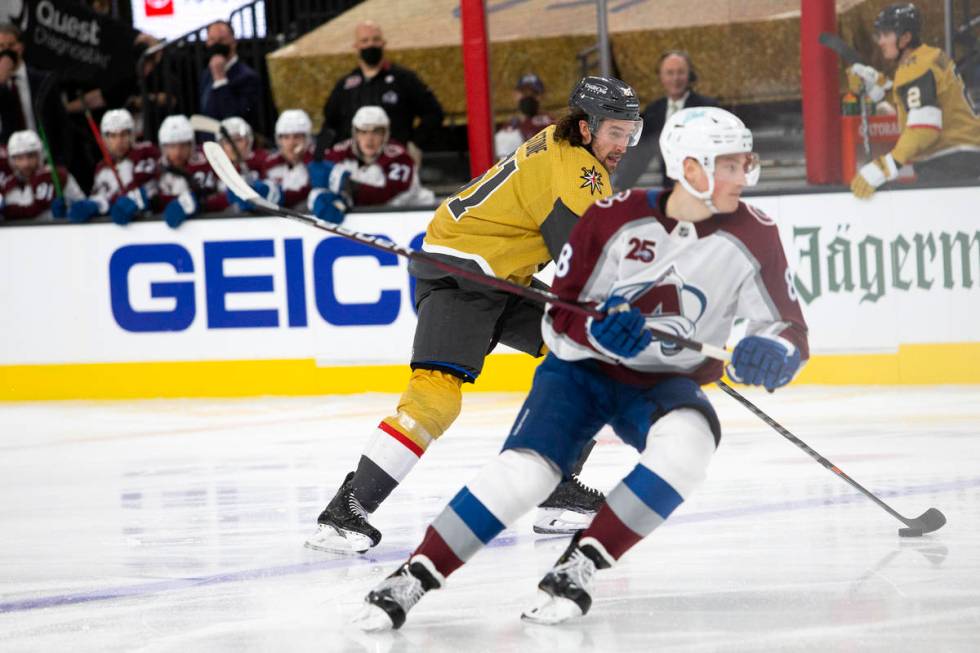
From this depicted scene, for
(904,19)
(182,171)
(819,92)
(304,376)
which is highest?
(904,19)

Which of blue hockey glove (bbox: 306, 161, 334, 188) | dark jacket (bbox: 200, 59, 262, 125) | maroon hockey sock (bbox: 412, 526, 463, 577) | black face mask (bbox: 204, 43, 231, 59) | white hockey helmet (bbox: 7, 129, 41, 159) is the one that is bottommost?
maroon hockey sock (bbox: 412, 526, 463, 577)

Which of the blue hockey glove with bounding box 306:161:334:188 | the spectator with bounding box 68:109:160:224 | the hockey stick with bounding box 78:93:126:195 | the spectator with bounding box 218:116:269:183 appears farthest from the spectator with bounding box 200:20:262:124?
the blue hockey glove with bounding box 306:161:334:188

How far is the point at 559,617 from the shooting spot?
2951mm

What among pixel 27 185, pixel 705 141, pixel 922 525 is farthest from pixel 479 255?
pixel 27 185

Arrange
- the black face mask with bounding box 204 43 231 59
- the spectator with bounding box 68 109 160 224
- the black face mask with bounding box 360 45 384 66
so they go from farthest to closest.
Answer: the black face mask with bounding box 204 43 231 59 < the spectator with bounding box 68 109 160 224 < the black face mask with bounding box 360 45 384 66

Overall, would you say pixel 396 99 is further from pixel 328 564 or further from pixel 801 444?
pixel 801 444

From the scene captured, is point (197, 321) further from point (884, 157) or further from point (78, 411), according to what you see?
point (884, 157)

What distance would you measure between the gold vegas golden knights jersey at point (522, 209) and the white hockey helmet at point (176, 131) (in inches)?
161

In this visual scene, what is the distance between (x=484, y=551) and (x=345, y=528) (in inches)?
13.7

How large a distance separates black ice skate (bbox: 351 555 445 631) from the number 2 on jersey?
1.18 meters

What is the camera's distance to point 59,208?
7668mm

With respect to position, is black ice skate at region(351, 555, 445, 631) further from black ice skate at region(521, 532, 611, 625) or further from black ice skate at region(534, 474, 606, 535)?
black ice skate at region(534, 474, 606, 535)

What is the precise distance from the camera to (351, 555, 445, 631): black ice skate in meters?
2.86

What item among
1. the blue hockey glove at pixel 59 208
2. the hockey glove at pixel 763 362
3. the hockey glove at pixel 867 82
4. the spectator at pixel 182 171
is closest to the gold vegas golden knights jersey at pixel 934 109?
the hockey glove at pixel 867 82
